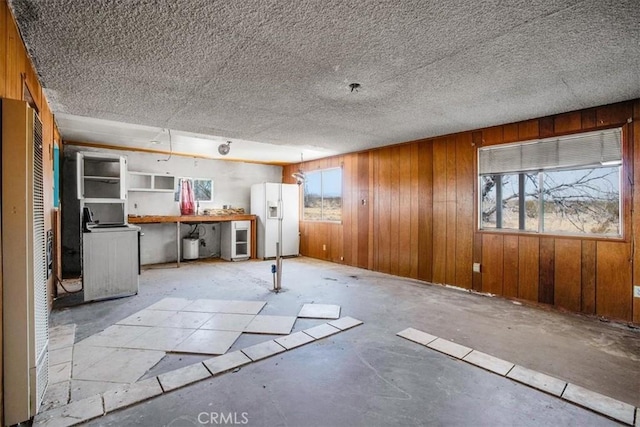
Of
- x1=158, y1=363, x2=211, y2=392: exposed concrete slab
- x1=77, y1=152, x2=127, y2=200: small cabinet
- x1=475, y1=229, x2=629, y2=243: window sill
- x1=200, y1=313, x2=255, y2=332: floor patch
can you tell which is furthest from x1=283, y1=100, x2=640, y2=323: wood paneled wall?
x1=77, y1=152, x2=127, y2=200: small cabinet

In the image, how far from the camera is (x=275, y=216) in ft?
24.0

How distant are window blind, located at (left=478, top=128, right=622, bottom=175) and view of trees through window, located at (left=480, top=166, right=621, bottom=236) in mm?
95

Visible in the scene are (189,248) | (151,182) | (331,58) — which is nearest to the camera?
(331,58)

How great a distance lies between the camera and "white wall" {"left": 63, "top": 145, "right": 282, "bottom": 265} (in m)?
6.57

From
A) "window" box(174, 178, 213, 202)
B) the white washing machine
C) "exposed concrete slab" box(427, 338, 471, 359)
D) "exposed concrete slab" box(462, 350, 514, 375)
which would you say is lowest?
"exposed concrete slab" box(462, 350, 514, 375)

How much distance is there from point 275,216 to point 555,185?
211 inches

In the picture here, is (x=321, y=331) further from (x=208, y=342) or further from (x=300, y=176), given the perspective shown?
(x=300, y=176)

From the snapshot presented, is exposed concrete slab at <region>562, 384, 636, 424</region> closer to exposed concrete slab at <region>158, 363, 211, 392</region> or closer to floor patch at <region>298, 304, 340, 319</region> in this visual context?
floor patch at <region>298, 304, 340, 319</region>

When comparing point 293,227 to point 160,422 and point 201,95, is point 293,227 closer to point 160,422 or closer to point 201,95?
point 201,95

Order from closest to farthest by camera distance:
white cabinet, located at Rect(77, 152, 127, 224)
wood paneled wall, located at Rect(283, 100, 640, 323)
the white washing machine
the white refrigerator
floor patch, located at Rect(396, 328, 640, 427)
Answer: floor patch, located at Rect(396, 328, 640, 427) → wood paneled wall, located at Rect(283, 100, 640, 323) → white cabinet, located at Rect(77, 152, 127, 224) → the white washing machine → the white refrigerator

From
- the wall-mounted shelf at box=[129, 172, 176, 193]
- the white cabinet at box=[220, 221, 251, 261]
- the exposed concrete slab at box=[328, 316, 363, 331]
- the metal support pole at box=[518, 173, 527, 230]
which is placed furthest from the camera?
the white cabinet at box=[220, 221, 251, 261]

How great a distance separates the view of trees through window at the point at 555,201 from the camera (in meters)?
3.46

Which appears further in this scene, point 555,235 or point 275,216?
point 275,216

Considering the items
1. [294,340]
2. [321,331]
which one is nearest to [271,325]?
[294,340]
